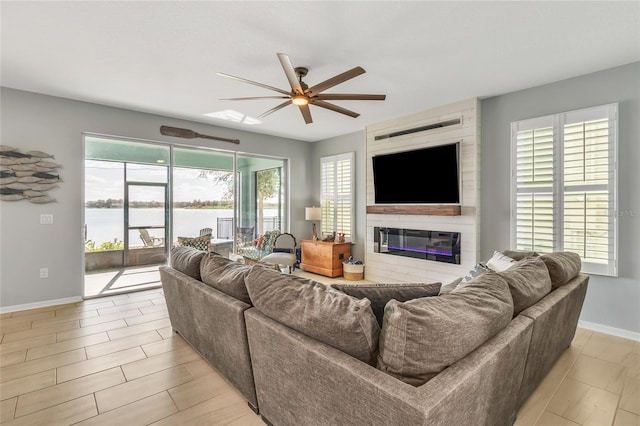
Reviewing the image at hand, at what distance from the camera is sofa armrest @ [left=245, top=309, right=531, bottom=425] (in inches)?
39.9

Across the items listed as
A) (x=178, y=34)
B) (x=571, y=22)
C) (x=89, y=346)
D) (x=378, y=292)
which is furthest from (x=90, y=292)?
(x=571, y=22)

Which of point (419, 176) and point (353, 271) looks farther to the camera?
point (353, 271)

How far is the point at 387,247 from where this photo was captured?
16.6 ft

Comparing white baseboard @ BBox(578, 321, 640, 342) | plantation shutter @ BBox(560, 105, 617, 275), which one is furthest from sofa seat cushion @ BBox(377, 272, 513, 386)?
white baseboard @ BBox(578, 321, 640, 342)

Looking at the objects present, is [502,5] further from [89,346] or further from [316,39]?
[89,346]

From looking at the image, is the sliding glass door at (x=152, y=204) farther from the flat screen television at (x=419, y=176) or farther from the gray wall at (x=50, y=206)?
the flat screen television at (x=419, y=176)

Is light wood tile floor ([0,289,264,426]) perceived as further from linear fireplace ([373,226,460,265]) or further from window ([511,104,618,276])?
window ([511,104,618,276])

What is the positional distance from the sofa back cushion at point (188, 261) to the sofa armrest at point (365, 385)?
37.7 inches

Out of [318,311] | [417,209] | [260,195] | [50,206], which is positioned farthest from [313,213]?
[318,311]

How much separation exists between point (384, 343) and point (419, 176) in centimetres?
369

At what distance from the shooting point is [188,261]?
255 centimetres

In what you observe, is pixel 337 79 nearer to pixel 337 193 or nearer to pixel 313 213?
pixel 337 193

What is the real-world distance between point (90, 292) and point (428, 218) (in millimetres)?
4891

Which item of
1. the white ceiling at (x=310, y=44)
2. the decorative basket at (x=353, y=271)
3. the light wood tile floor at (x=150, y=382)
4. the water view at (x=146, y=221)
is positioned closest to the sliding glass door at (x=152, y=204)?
the water view at (x=146, y=221)
